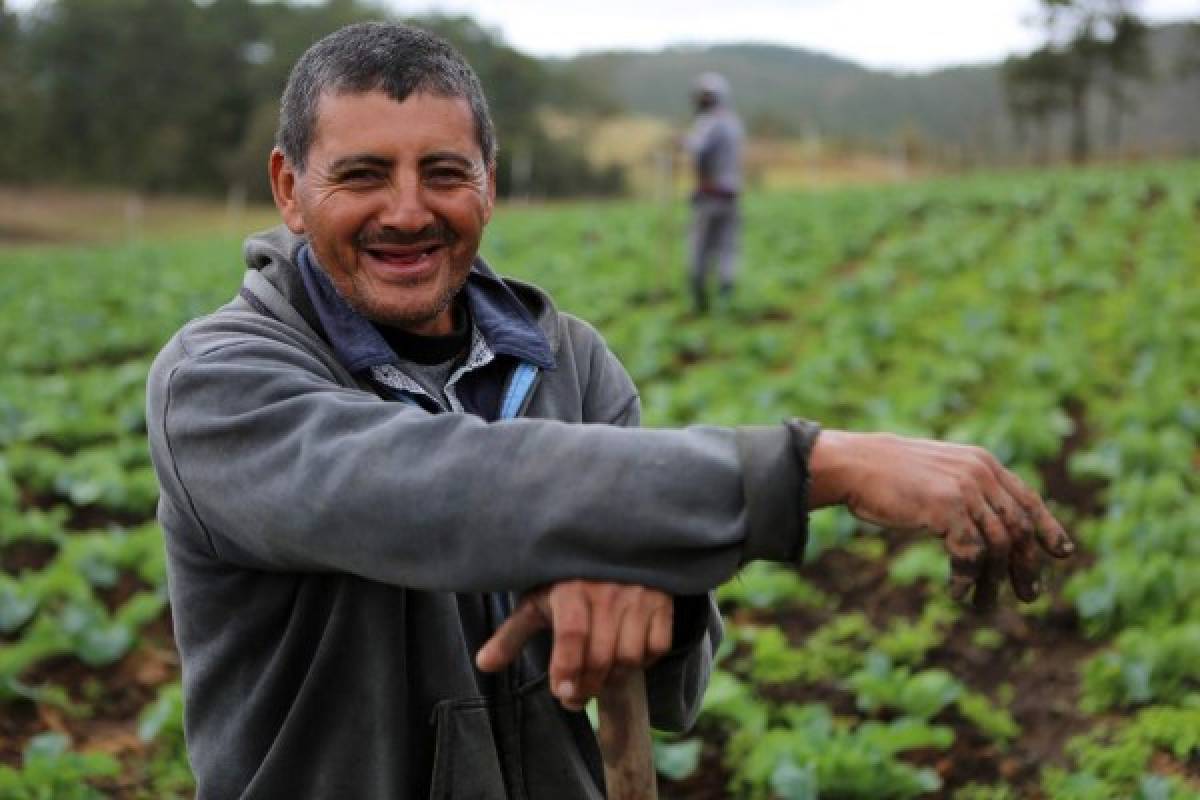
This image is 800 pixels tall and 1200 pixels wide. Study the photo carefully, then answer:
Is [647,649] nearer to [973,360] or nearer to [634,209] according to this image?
[973,360]

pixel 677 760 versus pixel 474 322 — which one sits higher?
pixel 474 322

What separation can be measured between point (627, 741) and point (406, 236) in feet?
2.51

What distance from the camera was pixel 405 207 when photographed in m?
1.72

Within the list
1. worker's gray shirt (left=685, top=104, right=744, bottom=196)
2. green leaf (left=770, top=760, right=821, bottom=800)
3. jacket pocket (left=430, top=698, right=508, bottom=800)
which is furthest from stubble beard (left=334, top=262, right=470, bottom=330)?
worker's gray shirt (left=685, top=104, right=744, bottom=196)

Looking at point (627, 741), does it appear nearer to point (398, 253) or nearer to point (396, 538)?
point (396, 538)

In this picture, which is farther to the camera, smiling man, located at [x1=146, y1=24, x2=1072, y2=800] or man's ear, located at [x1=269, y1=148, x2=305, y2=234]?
man's ear, located at [x1=269, y1=148, x2=305, y2=234]

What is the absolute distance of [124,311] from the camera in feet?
49.6

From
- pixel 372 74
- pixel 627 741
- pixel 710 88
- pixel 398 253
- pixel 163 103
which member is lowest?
pixel 627 741

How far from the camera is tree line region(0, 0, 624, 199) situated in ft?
148

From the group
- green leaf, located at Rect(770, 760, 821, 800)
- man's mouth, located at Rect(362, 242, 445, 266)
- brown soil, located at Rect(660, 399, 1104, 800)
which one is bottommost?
brown soil, located at Rect(660, 399, 1104, 800)

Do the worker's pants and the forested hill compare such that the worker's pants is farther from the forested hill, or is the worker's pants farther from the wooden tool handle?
the forested hill

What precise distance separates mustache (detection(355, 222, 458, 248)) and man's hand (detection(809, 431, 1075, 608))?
677mm

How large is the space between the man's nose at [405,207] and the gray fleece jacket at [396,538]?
202 millimetres

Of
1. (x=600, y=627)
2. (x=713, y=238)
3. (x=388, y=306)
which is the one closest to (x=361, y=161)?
(x=388, y=306)
